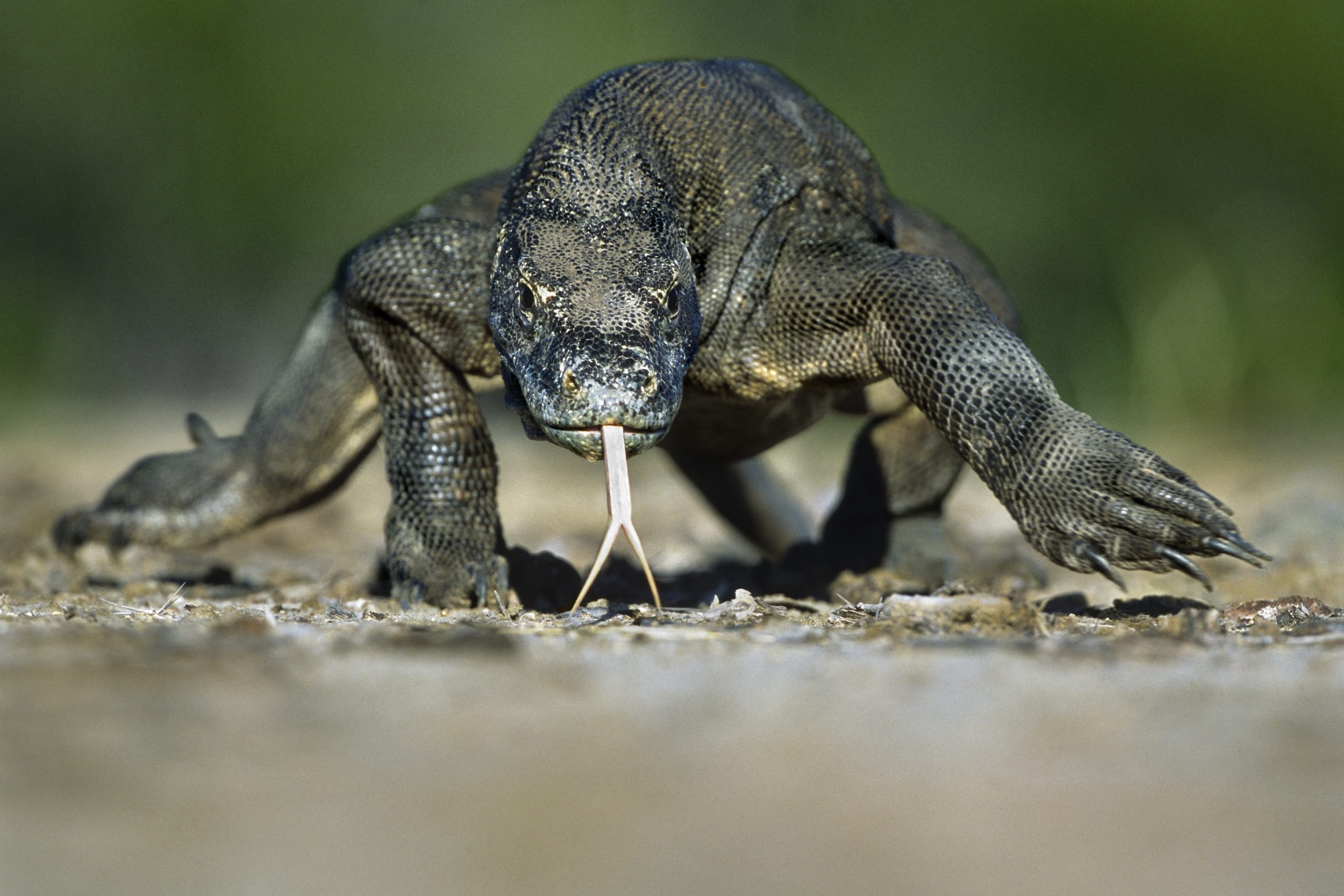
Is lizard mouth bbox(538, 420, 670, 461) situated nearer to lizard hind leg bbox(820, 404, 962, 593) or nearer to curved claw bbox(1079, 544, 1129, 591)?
curved claw bbox(1079, 544, 1129, 591)

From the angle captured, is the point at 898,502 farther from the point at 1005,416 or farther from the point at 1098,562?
the point at 1098,562

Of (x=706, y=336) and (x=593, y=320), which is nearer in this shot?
(x=593, y=320)

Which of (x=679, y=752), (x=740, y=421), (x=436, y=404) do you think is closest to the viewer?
(x=679, y=752)

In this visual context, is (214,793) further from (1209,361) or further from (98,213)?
(98,213)

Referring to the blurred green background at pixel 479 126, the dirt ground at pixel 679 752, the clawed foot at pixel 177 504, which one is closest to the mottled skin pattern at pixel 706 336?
the dirt ground at pixel 679 752

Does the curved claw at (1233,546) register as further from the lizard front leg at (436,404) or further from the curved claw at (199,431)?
the curved claw at (199,431)

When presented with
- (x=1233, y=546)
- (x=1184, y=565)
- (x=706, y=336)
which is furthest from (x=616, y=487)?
(x=1233, y=546)
